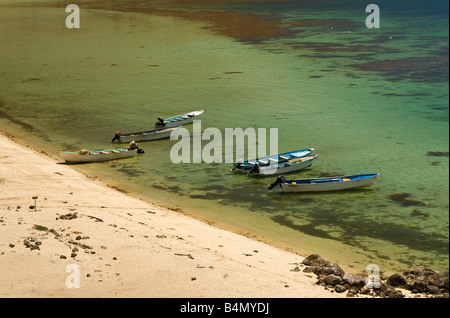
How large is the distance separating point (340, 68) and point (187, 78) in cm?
836

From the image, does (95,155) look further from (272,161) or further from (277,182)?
(277,182)

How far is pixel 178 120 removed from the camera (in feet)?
100

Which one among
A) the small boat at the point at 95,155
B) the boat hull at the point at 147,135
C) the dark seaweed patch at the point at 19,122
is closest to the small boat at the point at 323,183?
the small boat at the point at 95,155

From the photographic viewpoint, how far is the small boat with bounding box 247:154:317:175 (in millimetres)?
23641

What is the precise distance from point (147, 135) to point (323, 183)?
9.31 m

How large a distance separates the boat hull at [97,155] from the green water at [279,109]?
0.97 ft

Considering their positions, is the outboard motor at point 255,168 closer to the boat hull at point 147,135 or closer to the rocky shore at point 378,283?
the boat hull at point 147,135

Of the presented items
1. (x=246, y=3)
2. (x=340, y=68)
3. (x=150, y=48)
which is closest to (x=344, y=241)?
(x=340, y=68)

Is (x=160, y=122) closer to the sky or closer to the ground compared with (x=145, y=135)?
closer to the sky

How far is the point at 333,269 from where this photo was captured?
13.5 metres

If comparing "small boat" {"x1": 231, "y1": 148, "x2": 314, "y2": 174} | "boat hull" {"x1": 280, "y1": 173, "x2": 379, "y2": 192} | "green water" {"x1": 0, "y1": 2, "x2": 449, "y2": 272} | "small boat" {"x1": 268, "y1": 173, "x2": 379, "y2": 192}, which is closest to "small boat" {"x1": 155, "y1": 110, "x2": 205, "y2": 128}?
"green water" {"x1": 0, "y1": 2, "x2": 449, "y2": 272}

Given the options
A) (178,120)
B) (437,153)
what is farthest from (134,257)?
(178,120)

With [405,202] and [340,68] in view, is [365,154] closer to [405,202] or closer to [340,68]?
[405,202]

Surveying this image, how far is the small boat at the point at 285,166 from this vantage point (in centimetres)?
2364
